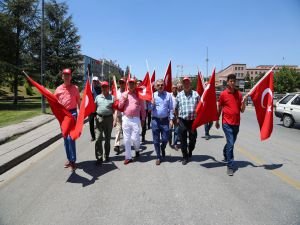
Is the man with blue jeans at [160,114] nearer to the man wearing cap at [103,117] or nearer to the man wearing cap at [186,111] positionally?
the man wearing cap at [186,111]

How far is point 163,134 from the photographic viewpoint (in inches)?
299

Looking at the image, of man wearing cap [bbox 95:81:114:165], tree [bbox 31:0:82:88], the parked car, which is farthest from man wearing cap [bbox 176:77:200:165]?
tree [bbox 31:0:82:88]

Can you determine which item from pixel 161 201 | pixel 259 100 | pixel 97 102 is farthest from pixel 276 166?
pixel 97 102

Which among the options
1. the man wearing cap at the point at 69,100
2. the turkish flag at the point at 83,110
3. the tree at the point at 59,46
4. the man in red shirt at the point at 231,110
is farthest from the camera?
the tree at the point at 59,46

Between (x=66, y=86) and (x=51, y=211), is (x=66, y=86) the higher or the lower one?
the higher one

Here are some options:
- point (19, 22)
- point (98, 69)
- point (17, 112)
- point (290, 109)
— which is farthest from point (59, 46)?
point (98, 69)

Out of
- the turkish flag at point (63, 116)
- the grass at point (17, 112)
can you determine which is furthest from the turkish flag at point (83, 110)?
the grass at point (17, 112)

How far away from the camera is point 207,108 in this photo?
7457mm

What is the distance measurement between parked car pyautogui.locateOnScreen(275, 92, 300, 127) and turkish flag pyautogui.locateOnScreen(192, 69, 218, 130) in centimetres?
925

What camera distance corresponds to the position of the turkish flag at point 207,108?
291 inches

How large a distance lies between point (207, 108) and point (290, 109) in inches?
383

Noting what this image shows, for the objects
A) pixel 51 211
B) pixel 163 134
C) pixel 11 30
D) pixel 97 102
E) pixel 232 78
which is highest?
pixel 11 30

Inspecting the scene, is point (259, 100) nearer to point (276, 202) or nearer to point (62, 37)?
point (276, 202)

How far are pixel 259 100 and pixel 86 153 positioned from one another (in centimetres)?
459
